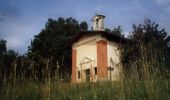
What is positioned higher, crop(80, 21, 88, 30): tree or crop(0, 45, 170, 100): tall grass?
crop(80, 21, 88, 30): tree

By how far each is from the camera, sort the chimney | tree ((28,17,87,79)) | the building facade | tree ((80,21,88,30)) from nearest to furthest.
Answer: the building facade, the chimney, tree ((28,17,87,79)), tree ((80,21,88,30))

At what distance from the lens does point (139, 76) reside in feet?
18.6

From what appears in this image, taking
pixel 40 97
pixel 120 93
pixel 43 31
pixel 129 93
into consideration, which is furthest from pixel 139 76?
pixel 43 31

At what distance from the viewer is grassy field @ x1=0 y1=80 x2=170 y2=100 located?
15.0 ft

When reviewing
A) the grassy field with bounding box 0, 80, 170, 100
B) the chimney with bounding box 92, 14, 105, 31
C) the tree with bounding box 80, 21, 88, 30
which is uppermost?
the tree with bounding box 80, 21, 88, 30

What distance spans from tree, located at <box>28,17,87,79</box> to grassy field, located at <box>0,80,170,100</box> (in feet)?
90.2

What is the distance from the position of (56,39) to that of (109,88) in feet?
108

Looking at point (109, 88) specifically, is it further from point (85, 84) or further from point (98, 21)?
point (98, 21)

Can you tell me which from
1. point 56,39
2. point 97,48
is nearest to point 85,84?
point 97,48

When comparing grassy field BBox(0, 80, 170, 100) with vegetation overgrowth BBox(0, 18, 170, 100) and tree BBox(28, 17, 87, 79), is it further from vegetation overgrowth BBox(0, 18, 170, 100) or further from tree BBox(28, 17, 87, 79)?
tree BBox(28, 17, 87, 79)

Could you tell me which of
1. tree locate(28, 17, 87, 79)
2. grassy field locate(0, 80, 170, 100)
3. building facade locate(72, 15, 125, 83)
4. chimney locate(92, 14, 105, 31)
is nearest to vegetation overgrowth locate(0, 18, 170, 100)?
grassy field locate(0, 80, 170, 100)

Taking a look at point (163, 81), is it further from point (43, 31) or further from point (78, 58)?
point (43, 31)

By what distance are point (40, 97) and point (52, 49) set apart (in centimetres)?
3034

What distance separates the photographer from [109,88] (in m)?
5.39
